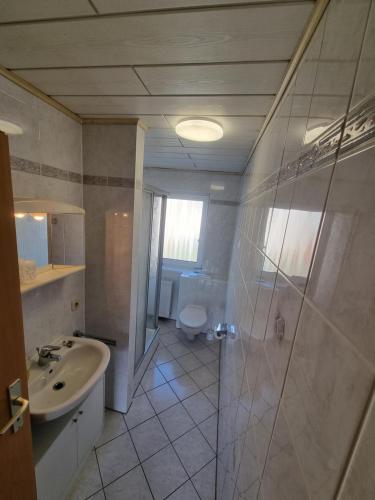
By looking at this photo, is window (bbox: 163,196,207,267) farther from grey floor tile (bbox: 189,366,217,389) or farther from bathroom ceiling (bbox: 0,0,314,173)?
bathroom ceiling (bbox: 0,0,314,173)

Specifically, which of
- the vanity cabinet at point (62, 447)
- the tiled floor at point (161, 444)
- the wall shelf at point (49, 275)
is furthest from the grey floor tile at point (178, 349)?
the wall shelf at point (49, 275)

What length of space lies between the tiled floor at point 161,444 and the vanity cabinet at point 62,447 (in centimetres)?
17

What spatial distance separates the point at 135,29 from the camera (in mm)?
654

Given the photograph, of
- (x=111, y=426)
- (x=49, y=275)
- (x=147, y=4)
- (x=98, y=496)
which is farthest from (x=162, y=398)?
(x=147, y=4)

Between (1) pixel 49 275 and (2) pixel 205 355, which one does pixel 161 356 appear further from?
(1) pixel 49 275

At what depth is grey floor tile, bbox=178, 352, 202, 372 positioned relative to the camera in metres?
2.43

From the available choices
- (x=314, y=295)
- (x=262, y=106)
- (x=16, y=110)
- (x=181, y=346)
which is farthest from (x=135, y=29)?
(x=181, y=346)

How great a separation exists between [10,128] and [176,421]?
236 cm

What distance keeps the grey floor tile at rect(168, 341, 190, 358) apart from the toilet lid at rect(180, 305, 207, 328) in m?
0.36

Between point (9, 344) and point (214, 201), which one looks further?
point (214, 201)

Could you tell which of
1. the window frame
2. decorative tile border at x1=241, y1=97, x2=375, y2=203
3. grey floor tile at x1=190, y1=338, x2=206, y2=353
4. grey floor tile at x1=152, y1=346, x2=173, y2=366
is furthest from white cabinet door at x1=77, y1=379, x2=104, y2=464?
the window frame

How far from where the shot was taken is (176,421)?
1815mm

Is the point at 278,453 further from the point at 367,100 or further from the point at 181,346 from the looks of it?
the point at 181,346

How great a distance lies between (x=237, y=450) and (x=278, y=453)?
602mm
